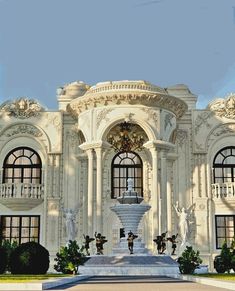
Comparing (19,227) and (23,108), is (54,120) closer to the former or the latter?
(23,108)

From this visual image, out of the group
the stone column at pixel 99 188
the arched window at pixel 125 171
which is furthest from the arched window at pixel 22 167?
the stone column at pixel 99 188

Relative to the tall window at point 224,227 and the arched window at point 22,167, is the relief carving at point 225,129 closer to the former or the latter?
the tall window at point 224,227

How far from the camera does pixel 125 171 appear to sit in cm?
3609

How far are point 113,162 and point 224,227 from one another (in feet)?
27.5

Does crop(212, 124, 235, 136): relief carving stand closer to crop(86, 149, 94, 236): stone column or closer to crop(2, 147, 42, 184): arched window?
crop(86, 149, 94, 236): stone column

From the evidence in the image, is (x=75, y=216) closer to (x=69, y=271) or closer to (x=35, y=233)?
(x=35, y=233)

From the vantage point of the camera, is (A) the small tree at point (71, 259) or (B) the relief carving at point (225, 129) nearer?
(A) the small tree at point (71, 259)

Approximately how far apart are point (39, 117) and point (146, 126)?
7.67m

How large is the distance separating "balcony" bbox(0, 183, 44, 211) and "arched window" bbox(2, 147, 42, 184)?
3.78 ft

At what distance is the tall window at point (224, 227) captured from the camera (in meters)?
35.5

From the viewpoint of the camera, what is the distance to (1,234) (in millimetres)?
35094

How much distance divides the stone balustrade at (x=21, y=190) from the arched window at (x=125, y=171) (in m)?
4.80

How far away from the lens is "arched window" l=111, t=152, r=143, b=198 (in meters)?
35.8

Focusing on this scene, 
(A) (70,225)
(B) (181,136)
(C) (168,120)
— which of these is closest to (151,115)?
(C) (168,120)
